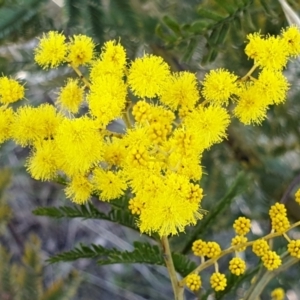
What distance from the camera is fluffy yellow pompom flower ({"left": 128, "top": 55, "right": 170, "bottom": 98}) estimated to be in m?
0.48

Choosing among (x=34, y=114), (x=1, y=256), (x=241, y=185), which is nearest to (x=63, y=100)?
(x=34, y=114)

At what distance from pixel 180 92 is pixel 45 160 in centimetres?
13

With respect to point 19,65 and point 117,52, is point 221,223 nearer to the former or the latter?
point 19,65

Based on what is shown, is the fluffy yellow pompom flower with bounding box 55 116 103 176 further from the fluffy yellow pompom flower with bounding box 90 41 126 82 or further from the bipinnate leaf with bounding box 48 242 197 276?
the bipinnate leaf with bounding box 48 242 197 276

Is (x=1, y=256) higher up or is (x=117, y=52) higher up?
(x=117, y=52)

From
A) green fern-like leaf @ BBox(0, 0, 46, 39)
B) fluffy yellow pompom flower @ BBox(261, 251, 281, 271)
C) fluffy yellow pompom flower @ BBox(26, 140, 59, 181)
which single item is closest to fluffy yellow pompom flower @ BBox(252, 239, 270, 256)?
fluffy yellow pompom flower @ BBox(261, 251, 281, 271)

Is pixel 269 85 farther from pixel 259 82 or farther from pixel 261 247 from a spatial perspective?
pixel 261 247

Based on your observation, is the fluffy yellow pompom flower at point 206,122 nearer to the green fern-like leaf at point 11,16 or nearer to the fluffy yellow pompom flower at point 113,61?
the fluffy yellow pompom flower at point 113,61

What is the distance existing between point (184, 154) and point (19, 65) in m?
0.47

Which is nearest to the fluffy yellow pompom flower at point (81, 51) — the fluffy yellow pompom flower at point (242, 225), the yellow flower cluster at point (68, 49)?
the yellow flower cluster at point (68, 49)

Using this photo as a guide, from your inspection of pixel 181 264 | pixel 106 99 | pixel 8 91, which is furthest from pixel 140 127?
pixel 181 264

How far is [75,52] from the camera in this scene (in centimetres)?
51

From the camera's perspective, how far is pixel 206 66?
0.83 m

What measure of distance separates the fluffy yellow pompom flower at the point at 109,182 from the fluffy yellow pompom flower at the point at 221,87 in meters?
0.11
